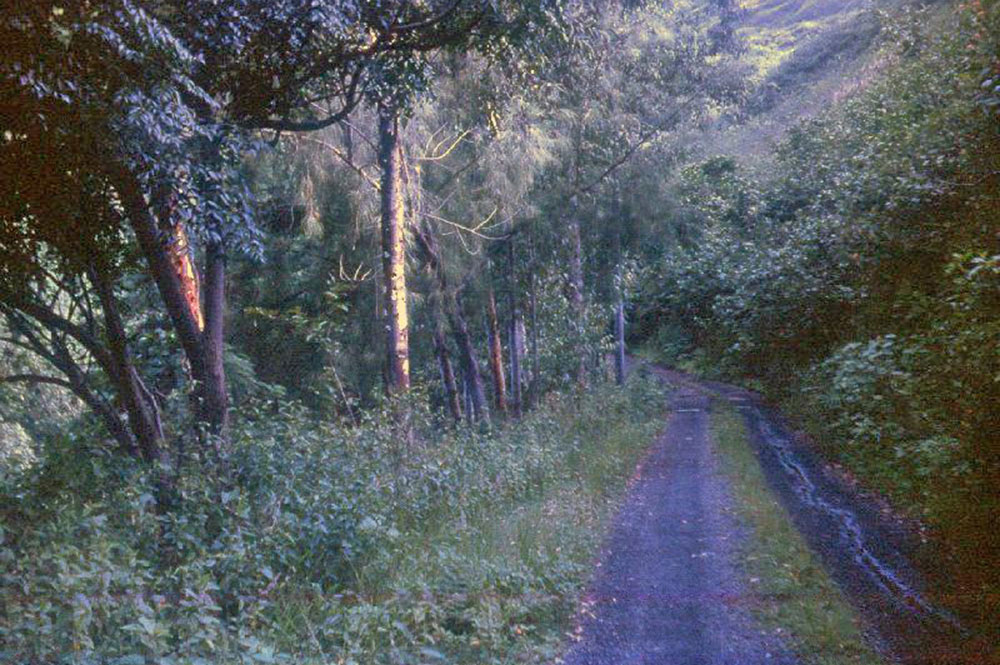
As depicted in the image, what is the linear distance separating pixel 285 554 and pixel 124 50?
396 cm

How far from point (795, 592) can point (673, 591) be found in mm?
1091

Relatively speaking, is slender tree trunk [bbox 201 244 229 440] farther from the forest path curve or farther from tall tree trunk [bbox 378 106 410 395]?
tall tree trunk [bbox 378 106 410 395]

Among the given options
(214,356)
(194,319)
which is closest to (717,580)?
(214,356)

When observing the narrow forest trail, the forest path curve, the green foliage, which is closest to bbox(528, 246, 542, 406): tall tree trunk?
the narrow forest trail

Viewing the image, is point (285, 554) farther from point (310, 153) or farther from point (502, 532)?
point (310, 153)

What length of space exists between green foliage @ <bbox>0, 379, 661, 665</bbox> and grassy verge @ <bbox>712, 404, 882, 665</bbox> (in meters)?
1.76

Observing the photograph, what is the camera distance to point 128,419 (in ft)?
25.9

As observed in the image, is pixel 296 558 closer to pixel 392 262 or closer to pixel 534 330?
pixel 392 262

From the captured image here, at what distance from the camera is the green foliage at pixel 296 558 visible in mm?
4684

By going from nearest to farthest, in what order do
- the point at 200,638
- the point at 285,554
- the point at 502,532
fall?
the point at 200,638, the point at 285,554, the point at 502,532

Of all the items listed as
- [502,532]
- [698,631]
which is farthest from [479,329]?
[698,631]

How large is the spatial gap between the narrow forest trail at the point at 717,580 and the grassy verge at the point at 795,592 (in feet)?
0.43

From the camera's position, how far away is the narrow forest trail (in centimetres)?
631

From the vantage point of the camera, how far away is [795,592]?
7508 mm
